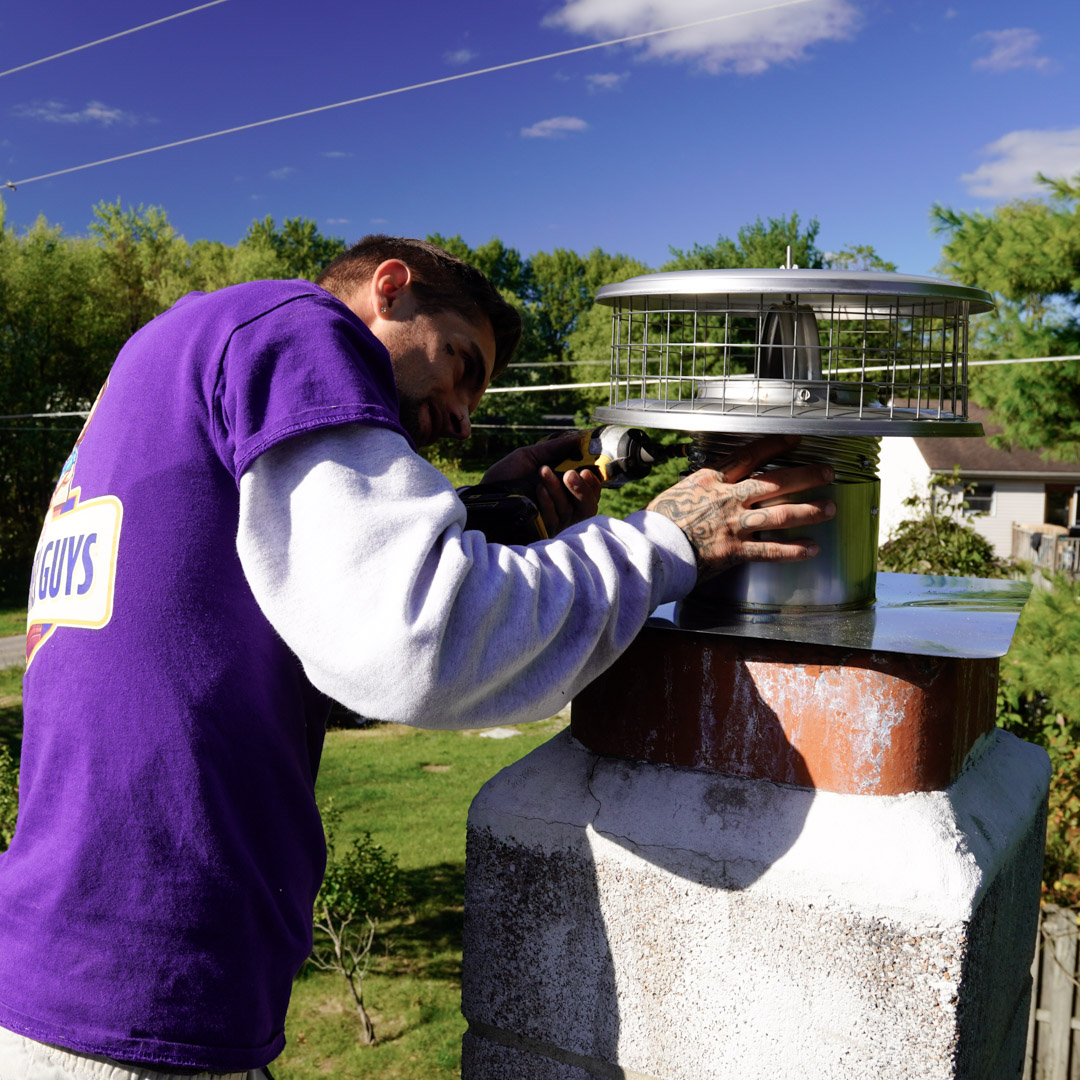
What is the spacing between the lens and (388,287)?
152 centimetres

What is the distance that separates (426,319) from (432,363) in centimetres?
7

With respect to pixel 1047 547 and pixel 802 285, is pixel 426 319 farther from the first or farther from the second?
pixel 1047 547

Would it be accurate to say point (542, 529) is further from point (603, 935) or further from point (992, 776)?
point (992, 776)

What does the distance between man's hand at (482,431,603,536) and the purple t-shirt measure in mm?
619

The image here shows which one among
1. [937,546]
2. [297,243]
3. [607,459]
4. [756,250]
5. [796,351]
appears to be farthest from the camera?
[297,243]

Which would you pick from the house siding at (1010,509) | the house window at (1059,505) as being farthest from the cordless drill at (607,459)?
the house window at (1059,505)

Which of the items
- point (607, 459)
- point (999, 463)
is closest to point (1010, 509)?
point (999, 463)

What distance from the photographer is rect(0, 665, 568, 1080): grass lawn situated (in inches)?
234

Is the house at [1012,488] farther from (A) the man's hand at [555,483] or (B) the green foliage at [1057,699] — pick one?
(A) the man's hand at [555,483]

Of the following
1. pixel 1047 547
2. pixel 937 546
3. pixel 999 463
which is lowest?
pixel 1047 547

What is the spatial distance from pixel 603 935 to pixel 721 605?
1.75 ft

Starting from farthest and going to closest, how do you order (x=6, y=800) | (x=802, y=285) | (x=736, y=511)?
1. (x=6, y=800)
2. (x=736, y=511)
3. (x=802, y=285)

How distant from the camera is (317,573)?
3.47 feet

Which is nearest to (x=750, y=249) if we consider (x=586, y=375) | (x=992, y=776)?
(x=586, y=375)
